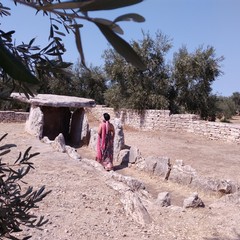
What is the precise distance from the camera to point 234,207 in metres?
6.06

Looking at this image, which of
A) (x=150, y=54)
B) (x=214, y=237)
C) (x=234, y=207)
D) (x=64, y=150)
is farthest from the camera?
(x=150, y=54)

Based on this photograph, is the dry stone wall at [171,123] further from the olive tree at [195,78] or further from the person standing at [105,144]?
the person standing at [105,144]

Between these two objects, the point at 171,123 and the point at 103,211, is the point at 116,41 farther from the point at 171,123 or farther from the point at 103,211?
the point at 171,123

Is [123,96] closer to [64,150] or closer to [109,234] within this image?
[64,150]

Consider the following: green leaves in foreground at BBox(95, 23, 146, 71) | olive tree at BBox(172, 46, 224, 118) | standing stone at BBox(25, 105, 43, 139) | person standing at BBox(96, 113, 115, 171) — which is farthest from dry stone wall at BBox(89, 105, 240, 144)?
green leaves in foreground at BBox(95, 23, 146, 71)

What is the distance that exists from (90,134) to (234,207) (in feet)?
24.4

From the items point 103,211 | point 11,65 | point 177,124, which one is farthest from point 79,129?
point 11,65

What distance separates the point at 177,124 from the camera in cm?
1717

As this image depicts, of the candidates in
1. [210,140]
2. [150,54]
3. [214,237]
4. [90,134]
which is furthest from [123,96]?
[214,237]

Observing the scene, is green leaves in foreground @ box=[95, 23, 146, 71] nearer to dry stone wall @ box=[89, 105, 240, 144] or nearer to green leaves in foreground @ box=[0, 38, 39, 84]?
green leaves in foreground @ box=[0, 38, 39, 84]

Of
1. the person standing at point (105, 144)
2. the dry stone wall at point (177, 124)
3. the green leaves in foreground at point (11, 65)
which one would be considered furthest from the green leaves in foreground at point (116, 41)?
the dry stone wall at point (177, 124)

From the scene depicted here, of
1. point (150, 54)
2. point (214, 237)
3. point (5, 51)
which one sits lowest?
point (214, 237)

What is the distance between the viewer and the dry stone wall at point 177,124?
14.6 metres

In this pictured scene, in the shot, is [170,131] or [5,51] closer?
[5,51]
